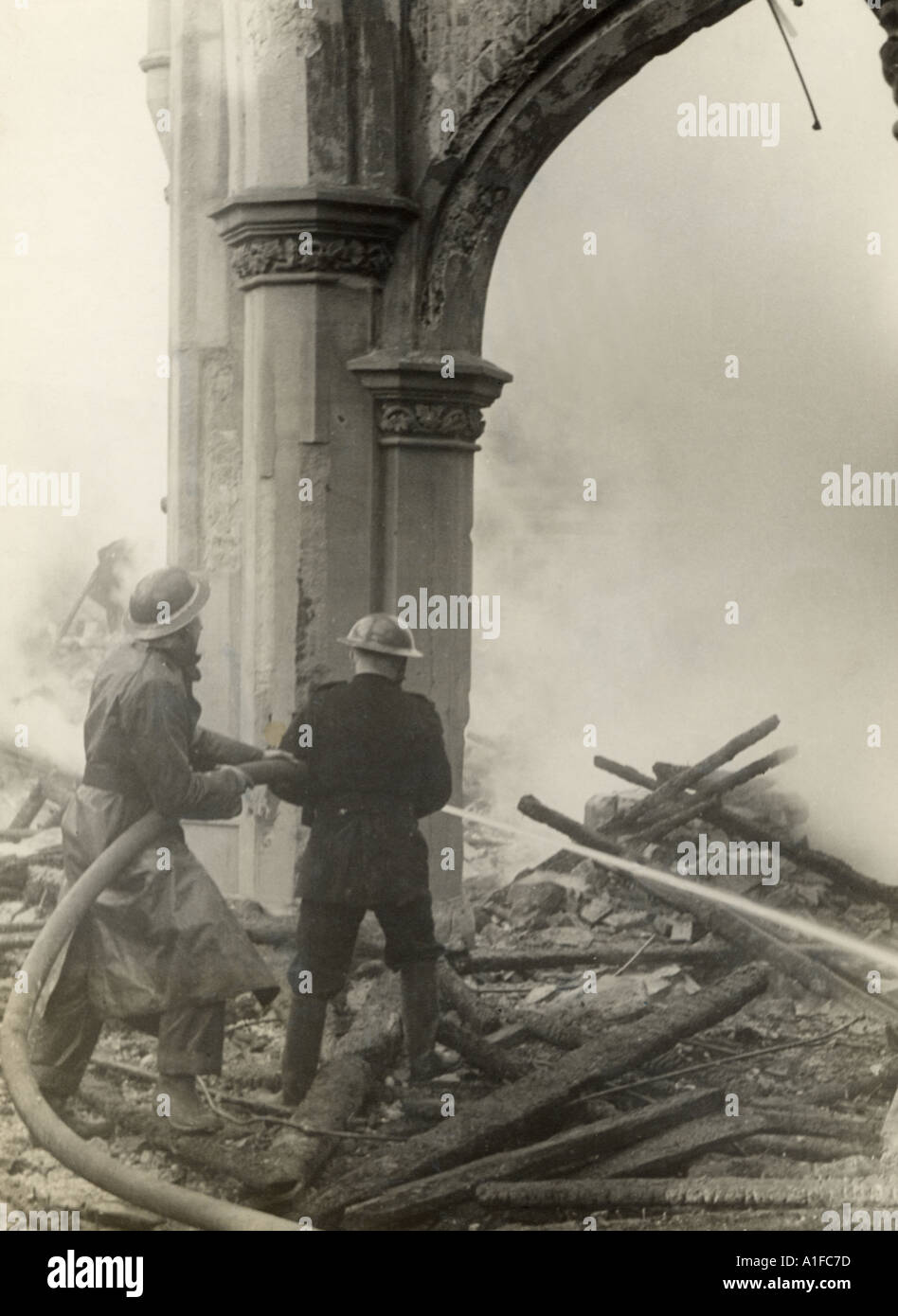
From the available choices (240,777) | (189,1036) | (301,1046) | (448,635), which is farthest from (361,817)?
(189,1036)

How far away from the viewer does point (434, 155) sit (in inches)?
231

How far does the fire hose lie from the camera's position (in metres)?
5.77

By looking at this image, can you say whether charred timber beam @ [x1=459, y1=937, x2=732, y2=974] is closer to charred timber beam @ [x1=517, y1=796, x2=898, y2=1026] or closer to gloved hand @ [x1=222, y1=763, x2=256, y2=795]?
charred timber beam @ [x1=517, y1=796, x2=898, y2=1026]

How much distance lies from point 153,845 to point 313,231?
1.99 metres

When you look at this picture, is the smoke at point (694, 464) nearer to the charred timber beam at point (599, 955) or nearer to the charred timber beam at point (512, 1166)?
the charred timber beam at point (599, 955)

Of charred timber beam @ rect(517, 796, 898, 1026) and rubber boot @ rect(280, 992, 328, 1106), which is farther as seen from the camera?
charred timber beam @ rect(517, 796, 898, 1026)

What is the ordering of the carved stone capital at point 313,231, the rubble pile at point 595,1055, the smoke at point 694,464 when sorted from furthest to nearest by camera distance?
1. the smoke at point 694,464
2. the rubble pile at point 595,1055
3. the carved stone capital at point 313,231

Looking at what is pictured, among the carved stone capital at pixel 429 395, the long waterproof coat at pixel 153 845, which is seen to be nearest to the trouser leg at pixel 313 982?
the long waterproof coat at pixel 153 845

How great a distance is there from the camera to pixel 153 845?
5859 millimetres

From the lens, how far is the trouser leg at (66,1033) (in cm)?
590

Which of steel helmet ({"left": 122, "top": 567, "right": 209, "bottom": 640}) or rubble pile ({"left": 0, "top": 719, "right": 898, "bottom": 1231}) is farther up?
steel helmet ({"left": 122, "top": 567, "right": 209, "bottom": 640})

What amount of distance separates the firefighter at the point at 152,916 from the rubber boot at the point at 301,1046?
134 millimetres

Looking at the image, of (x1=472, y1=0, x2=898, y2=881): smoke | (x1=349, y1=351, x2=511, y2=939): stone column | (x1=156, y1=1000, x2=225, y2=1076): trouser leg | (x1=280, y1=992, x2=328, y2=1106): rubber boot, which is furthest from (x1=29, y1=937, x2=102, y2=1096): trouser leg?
(x1=472, y1=0, x2=898, y2=881): smoke

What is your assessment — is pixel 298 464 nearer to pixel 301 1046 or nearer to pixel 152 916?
pixel 152 916
